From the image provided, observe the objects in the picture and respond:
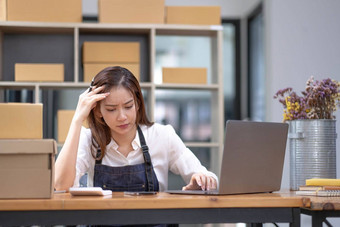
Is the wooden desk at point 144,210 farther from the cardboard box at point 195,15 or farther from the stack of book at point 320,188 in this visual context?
the cardboard box at point 195,15

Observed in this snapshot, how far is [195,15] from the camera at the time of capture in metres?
4.20

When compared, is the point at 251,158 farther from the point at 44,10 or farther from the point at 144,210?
the point at 44,10

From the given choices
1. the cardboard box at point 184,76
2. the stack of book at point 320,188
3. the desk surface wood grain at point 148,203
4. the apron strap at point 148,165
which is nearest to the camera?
the desk surface wood grain at point 148,203

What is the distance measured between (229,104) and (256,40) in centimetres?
69

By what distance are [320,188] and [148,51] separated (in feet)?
8.13

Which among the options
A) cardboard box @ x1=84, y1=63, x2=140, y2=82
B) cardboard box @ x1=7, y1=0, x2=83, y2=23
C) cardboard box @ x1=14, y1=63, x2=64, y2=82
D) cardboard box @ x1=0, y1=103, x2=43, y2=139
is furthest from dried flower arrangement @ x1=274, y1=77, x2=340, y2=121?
cardboard box @ x1=7, y1=0, x2=83, y2=23

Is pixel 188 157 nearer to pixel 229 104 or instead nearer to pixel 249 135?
pixel 249 135

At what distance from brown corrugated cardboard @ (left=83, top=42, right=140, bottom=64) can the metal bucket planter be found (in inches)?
78.9

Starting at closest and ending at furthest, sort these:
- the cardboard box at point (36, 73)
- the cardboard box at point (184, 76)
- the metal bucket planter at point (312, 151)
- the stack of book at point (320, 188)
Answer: the stack of book at point (320, 188) → the metal bucket planter at point (312, 151) → the cardboard box at point (36, 73) → the cardboard box at point (184, 76)

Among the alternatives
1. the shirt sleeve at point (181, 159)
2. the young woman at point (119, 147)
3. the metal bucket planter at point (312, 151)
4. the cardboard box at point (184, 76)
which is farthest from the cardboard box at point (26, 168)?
the cardboard box at point (184, 76)

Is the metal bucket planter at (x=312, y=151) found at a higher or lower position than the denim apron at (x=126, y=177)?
higher

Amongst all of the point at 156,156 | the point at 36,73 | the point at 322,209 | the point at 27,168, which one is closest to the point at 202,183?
the point at 156,156

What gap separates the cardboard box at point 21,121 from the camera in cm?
183

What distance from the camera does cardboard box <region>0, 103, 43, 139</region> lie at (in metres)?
1.83
